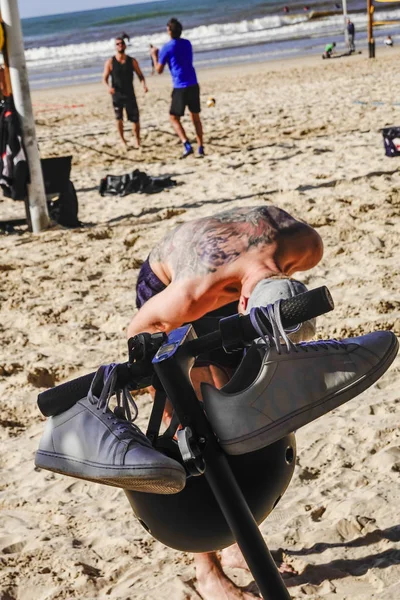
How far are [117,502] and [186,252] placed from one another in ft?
3.51

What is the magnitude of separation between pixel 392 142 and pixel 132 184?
271cm

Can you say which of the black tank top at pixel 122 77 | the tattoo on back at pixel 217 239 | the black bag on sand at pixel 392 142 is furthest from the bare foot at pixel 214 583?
the black tank top at pixel 122 77

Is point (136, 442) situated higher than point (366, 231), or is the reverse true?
point (136, 442)

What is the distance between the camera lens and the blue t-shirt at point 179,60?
33.1 ft

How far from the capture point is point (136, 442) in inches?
55.6

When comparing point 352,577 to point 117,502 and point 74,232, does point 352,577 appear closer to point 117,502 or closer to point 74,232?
point 117,502

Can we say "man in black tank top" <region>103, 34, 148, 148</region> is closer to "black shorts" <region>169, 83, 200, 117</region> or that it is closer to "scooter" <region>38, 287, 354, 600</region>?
"black shorts" <region>169, 83, 200, 117</region>

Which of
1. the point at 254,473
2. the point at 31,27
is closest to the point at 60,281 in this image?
the point at 254,473

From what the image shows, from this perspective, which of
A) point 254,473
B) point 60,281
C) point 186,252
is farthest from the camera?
point 60,281

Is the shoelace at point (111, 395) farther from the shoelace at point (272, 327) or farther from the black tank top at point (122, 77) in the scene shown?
the black tank top at point (122, 77)

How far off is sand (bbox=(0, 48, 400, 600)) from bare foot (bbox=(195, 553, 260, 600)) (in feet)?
0.16

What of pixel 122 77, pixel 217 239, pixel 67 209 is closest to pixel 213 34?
pixel 122 77

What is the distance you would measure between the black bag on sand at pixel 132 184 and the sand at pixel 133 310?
181mm

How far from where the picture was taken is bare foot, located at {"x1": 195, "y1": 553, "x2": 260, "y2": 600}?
8.18 feet
